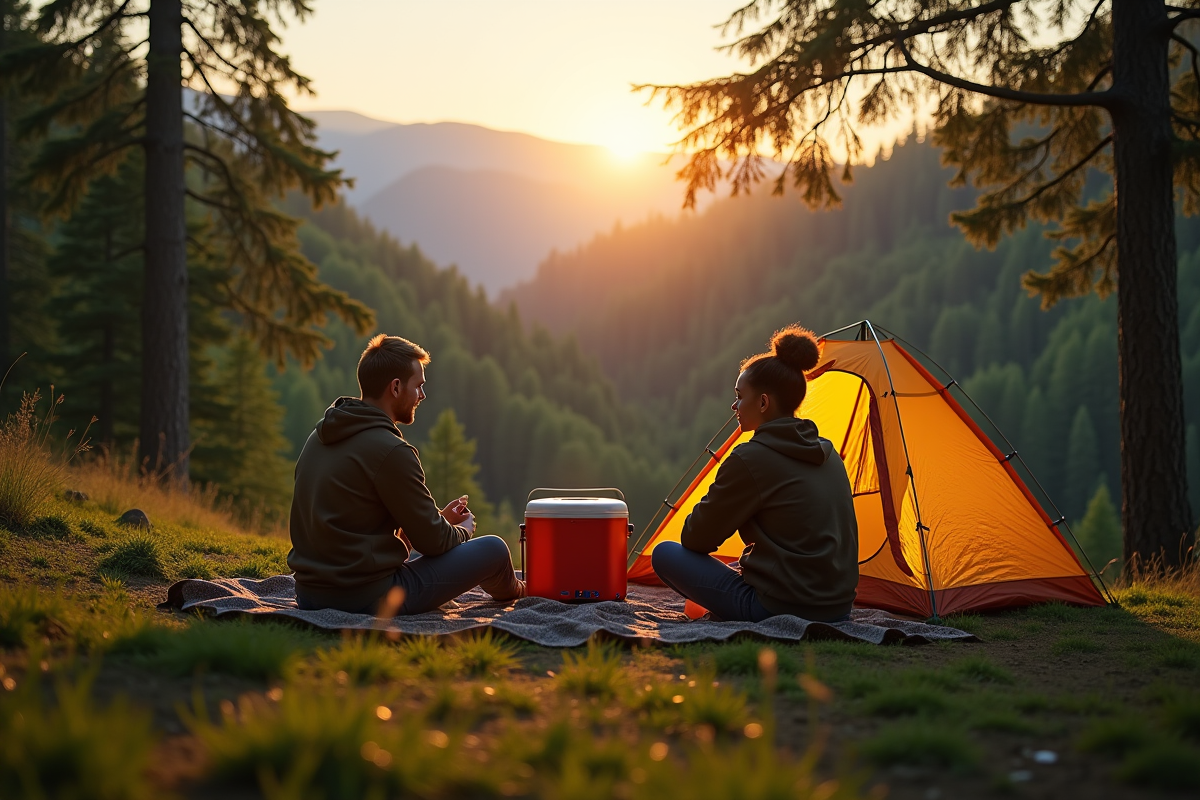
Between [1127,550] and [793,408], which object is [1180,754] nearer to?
[793,408]

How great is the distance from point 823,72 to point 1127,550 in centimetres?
460

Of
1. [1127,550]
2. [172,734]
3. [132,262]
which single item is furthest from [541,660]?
[132,262]

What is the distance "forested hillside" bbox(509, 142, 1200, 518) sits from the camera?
69.6 m

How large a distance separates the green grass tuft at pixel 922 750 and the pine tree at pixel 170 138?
9263 millimetres

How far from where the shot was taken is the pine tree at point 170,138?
31.8 ft

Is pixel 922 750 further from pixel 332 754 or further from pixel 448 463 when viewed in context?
pixel 448 463

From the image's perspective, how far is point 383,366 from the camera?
4.45 m

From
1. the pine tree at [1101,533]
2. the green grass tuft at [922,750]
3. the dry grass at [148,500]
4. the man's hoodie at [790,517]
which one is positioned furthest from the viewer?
the pine tree at [1101,533]

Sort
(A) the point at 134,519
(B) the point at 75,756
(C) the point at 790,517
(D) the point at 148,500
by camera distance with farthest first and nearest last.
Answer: (D) the point at 148,500 → (A) the point at 134,519 → (C) the point at 790,517 → (B) the point at 75,756

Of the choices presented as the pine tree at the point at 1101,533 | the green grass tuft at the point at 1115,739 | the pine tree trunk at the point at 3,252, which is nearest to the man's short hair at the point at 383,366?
the green grass tuft at the point at 1115,739

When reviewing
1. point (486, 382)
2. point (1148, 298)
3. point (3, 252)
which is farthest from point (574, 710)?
point (486, 382)

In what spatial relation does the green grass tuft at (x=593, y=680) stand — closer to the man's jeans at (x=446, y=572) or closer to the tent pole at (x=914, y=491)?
the man's jeans at (x=446, y=572)

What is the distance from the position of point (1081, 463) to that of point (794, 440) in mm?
67462

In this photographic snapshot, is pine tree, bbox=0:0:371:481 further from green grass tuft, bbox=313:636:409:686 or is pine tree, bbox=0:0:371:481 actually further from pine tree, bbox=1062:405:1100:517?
pine tree, bbox=1062:405:1100:517
